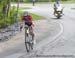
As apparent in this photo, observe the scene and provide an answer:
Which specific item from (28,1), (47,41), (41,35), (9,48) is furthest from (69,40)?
(28,1)

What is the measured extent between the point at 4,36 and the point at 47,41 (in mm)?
2362

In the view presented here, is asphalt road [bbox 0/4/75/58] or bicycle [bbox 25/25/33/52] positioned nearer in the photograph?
asphalt road [bbox 0/4/75/58]

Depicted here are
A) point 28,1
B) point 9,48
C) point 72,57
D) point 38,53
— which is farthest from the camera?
point 28,1

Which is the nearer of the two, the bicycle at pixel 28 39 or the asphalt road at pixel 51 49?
the asphalt road at pixel 51 49

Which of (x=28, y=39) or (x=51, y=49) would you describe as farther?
(x=51, y=49)

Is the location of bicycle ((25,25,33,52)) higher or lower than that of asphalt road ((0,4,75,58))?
higher

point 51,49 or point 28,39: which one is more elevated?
point 28,39

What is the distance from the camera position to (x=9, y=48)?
17609 millimetres

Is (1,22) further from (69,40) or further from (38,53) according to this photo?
(38,53)

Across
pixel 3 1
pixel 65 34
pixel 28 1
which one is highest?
pixel 3 1

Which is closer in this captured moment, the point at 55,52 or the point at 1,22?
the point at 55,52

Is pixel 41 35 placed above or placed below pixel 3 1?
below

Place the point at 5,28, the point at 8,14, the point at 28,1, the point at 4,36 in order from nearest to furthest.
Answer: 1. the point at 4,36
2. the point at 5,28
3. the point at 8,14
4. the point at 28,1

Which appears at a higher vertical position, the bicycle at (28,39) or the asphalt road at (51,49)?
the bicycle at (28,39)
